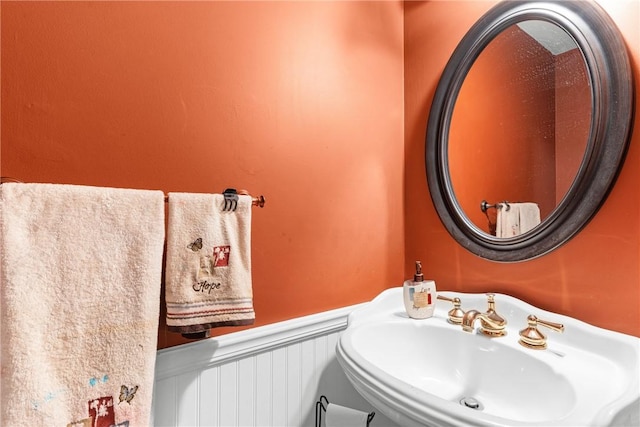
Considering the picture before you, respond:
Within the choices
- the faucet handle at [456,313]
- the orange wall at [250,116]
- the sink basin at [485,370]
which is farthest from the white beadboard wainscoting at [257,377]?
the faucet handle at [456,313]

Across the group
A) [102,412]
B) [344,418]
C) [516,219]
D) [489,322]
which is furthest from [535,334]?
[102,412]

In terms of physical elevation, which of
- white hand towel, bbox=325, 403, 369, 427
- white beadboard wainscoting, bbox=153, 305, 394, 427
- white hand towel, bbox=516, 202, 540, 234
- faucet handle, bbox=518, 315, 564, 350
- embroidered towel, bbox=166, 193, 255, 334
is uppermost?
white hand towel, bbox=516, 202, 540, 234

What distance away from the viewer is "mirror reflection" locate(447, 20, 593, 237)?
877 mm

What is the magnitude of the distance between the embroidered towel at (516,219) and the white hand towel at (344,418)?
2.15 ft

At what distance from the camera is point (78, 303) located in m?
0.62

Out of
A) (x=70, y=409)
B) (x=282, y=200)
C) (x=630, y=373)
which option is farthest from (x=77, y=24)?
(x=630, y=373)

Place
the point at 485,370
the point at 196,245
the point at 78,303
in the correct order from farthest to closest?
1. the point at 485,370
2. the point at 196,245
3. the point at 78,303

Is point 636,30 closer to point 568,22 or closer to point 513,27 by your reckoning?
point 568,22

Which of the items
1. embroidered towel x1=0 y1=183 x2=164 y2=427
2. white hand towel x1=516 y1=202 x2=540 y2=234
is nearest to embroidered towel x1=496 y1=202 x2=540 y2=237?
white hand towel x1=516 y1=202 x2=540 y2=234

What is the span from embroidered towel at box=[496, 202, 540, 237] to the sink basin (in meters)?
0.19

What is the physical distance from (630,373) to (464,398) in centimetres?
35

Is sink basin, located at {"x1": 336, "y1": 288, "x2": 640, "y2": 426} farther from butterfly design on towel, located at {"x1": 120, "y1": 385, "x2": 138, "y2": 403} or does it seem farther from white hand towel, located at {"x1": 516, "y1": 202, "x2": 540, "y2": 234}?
butterfly design on towel, located at {"x1": 120, "y1": 385, "x2": 138, "y2": 403}

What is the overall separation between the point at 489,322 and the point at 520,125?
57 centimetres

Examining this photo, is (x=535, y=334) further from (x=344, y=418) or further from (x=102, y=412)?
(x=102, y=412)
